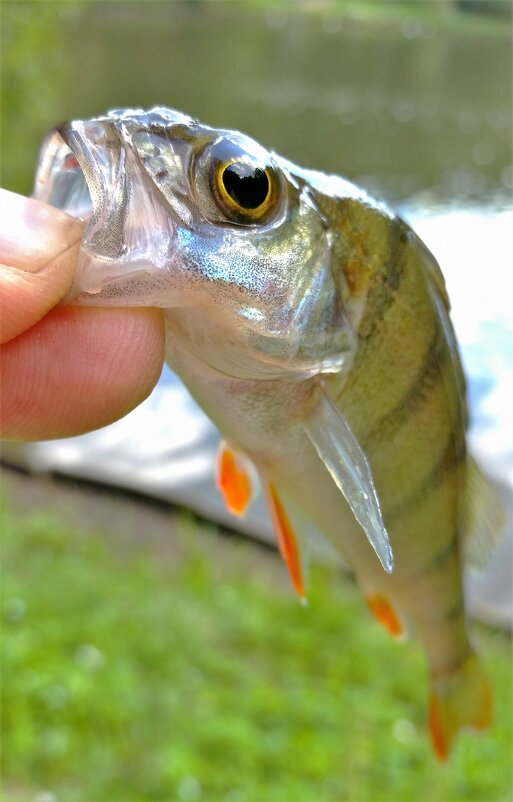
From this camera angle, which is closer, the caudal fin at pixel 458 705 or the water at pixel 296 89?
the caudal fin at pixel 458 705

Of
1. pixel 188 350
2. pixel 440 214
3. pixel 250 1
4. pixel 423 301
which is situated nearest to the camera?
pixel 188 350

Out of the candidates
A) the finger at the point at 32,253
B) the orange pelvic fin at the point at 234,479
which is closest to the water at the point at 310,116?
the orange pelvic fin at the point at 234,479

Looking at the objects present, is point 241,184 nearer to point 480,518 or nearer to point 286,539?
point 286,539

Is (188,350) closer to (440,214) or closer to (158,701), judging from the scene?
(158,701)

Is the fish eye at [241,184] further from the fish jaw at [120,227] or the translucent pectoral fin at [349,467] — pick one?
the translucent pectoral fin at [349,467]

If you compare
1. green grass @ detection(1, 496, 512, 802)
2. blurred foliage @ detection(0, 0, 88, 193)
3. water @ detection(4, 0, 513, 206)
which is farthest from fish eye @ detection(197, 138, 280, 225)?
blurred foliage @ detection(0, 0, 88, 193)

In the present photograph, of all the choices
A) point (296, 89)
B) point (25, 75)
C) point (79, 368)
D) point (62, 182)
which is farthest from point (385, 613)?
point (296, 89)

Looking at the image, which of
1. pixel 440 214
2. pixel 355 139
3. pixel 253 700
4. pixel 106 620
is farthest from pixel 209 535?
pixel 355 139
